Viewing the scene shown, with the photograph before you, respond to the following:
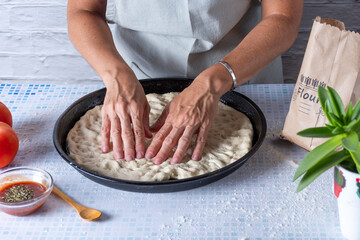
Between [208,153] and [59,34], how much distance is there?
1.40m

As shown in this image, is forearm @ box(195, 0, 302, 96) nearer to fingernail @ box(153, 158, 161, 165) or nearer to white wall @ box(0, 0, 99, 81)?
fingernail @ box(153, 158, 161, 165)

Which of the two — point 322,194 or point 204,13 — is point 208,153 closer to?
point 322,194

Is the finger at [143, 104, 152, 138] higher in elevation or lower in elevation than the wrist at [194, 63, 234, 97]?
lower

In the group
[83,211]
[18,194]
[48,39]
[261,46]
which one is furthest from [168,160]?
[48,39]

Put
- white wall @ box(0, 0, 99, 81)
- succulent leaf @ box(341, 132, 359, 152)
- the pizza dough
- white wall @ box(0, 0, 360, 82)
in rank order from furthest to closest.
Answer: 1. white wall @ box(0, 0, 99, 81)
2. white wall @ box(0, 0, 360, 82)
3. the pizza dough
4. succulent leaf @ box(341, 132, 359, 152)

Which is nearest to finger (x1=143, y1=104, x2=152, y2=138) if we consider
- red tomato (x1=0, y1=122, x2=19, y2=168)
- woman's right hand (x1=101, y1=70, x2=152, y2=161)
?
woman's right hand (x1=101, y1=70, x2=152, y2=161)

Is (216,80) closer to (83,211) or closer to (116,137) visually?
(116,137)

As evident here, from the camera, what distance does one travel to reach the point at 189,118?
1.23 metres

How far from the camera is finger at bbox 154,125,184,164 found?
119cm

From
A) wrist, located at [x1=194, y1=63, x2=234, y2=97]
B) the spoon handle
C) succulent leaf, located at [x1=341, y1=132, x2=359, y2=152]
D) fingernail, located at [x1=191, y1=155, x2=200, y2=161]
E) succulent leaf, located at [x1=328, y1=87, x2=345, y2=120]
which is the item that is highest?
succulent leaf, located at [x1=328, y1=87, x2=345, y2=120]

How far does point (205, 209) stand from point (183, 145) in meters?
0.20

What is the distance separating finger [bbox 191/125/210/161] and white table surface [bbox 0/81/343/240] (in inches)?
3.7

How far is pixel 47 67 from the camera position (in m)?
2.49

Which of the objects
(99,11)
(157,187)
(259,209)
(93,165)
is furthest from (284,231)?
(99,11)
